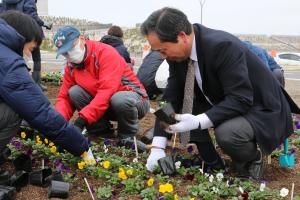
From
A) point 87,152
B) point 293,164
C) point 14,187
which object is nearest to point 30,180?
point 14,187

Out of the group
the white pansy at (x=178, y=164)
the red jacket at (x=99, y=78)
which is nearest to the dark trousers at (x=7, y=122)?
the red jacket at (x=99, y=78)

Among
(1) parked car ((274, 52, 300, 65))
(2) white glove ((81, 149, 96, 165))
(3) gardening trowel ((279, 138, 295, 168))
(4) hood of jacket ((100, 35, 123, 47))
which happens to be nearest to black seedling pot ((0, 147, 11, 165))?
(2) white glove ((81, 149, 96, 165))

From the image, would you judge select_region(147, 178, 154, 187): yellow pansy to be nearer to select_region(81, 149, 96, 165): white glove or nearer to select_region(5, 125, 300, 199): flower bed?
select_region(5, 125, 300, 199): flower bed

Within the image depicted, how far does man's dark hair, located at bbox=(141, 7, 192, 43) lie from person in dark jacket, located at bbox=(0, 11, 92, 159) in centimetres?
75

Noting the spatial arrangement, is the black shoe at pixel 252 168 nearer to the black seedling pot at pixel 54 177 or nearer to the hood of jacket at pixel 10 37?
the black seedling pot at pixel 54 177

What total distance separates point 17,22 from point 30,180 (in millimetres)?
996

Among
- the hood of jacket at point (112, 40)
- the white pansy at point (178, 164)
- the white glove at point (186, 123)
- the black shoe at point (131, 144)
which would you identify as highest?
the white glove at point (186, 123)

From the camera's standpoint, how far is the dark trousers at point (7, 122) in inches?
111

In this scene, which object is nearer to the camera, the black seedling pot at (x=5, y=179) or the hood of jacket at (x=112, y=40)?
the black seedling pot at (x=5, y=179)

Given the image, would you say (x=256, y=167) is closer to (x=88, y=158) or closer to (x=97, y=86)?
(x=88, y=158)

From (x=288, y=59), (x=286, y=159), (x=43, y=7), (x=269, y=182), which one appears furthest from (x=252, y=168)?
(x=43, y=7)

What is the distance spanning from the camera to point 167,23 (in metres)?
2.70

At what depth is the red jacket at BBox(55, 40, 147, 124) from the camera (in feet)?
12.4

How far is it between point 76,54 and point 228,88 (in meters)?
1.42
